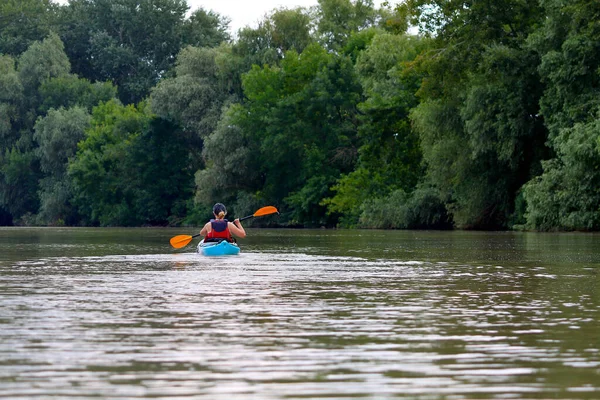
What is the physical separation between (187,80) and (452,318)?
237 feet

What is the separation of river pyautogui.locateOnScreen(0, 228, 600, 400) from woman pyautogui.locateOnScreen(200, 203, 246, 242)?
6.23 meters

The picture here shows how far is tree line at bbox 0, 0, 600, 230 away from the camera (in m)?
47.8

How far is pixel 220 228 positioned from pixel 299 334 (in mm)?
15871

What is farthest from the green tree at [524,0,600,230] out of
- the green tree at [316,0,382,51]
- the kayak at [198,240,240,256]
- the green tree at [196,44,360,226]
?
the green tree at [316,0,382,51]

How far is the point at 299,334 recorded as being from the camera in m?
10.2

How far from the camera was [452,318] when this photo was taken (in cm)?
1163

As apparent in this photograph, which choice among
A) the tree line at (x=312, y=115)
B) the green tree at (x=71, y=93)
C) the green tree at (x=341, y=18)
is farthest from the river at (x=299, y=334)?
the green tree at (x=71, y=93)

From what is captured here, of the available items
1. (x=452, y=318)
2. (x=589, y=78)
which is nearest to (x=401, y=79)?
(x=589, y=78)

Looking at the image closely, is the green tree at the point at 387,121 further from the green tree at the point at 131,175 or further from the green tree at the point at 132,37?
the green tree at the point at 132,37

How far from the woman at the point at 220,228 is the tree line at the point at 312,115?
18.9m

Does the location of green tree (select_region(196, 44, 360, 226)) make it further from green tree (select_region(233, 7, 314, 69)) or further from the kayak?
the kayak

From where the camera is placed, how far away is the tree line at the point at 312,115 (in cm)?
4780

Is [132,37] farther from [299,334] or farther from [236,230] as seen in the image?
[299,334]

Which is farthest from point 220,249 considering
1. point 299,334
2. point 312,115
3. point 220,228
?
point 312,115
